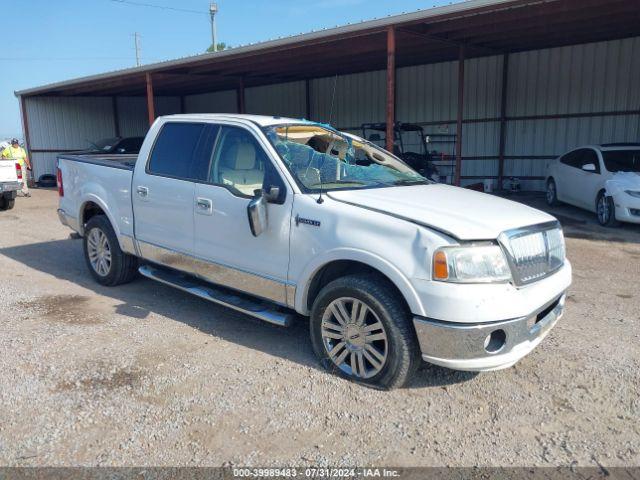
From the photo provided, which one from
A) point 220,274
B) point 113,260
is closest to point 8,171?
point 113,260

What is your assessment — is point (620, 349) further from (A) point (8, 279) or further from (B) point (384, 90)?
(B) point (384, 90)

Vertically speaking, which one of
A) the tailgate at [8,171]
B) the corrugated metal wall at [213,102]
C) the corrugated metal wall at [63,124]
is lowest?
the tailgate at [8,171]

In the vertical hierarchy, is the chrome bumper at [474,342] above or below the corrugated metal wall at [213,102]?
below

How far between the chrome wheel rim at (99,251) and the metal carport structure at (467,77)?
21.4 ft

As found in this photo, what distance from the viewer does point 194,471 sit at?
2885 millimetres

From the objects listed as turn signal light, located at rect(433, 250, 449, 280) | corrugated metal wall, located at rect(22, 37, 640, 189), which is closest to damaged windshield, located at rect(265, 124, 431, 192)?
turn signal light, located at rect(433, 250, 449, 280)

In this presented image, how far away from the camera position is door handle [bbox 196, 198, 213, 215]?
460cm

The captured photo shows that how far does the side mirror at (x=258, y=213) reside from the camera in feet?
13.2

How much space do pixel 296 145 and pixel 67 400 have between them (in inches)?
101

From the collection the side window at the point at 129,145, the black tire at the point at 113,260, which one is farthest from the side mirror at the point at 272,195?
the side window at the point at 129,145

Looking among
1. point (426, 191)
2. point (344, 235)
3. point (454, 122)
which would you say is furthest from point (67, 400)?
point (454, 122)

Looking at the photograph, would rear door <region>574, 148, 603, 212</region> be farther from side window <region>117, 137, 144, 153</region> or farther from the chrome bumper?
side window <region>117, 137, 144, 153</region>

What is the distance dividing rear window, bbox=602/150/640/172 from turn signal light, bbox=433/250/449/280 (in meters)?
8.58

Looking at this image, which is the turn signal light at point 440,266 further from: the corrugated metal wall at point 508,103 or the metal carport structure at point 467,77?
the corrugated metal wall at point 508,103
